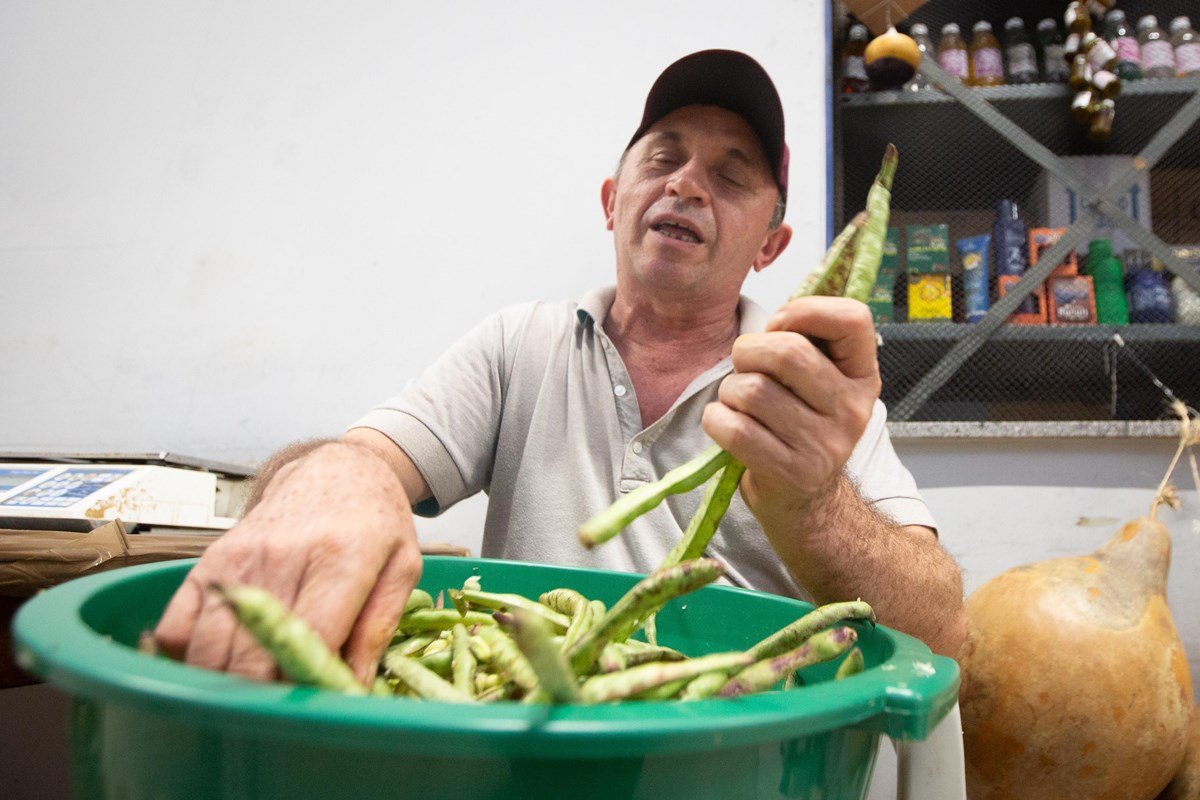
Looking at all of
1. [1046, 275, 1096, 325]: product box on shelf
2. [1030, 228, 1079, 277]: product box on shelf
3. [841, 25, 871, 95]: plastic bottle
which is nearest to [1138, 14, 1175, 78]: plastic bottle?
[1030, 228, 1079, 277]: product box on shelf

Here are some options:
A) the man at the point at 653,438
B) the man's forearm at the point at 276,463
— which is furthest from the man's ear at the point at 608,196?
the man's forearm at the point at 276,463

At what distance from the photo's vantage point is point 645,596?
0.37 meters

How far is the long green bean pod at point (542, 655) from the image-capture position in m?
0.26

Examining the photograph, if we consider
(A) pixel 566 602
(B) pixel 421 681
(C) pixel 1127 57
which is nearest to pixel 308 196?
(A) pixel 566 602

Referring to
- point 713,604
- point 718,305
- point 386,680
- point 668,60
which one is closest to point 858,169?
point 668,60

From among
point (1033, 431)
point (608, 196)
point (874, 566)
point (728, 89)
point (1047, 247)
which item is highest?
point (728, 89)

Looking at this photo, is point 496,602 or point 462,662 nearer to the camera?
point 462,662

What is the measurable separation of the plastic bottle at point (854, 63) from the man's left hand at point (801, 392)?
1.91 metres

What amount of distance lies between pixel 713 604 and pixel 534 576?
165 mm

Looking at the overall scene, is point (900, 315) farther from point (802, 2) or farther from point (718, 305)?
point (718, 305)

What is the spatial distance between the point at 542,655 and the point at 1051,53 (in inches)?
103

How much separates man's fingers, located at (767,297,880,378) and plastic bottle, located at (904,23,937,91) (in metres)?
1.93

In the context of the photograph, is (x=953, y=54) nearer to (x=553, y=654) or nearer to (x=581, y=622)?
(x=581, y=622)

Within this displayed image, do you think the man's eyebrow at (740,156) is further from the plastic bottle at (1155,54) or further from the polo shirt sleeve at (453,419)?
the plastic bottle at (1155,54)
